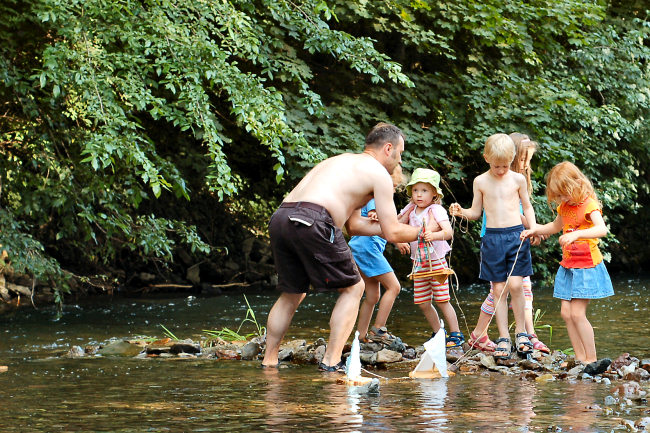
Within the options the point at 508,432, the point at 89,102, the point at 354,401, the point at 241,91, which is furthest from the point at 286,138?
the point at 508,432

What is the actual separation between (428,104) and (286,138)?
5.39 m

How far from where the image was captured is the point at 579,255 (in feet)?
19.5

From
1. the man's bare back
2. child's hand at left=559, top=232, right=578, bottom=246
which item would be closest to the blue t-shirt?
the man's bare back

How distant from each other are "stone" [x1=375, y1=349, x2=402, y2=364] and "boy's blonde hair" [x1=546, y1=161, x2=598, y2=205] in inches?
63.5

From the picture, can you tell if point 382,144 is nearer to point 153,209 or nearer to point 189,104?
point 189,104

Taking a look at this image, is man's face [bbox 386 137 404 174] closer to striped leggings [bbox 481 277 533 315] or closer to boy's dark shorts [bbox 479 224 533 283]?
boy's dark shorts [bbox 479 224 533 283]

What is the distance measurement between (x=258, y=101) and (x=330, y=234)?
352 cm

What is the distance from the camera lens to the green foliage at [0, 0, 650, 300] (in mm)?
8391

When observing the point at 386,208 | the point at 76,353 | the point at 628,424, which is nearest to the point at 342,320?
the point at 386,208

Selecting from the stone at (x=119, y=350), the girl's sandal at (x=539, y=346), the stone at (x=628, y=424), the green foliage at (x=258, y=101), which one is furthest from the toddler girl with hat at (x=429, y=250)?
the stone at (x=628, y=424)

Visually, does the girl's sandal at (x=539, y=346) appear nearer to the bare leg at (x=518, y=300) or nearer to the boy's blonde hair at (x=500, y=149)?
the bare leg at (x=518, y=300)

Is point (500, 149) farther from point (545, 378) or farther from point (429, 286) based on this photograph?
Answer: point (545, 378)

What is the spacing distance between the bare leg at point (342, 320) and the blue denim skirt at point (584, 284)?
1.44 m

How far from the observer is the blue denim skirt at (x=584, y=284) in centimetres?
586
